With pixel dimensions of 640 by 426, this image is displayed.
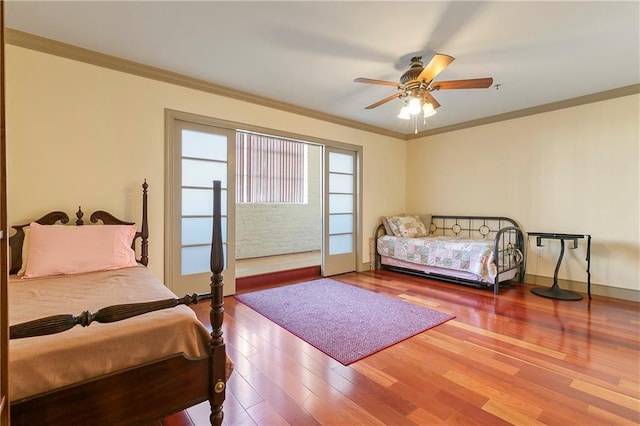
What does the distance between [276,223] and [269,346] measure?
3813mm

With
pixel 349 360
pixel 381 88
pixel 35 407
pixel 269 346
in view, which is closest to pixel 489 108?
pixel 381 88

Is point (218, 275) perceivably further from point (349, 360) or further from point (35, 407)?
point (349, 360)

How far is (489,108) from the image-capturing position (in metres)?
4.01

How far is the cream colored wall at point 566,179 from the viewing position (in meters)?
3.31

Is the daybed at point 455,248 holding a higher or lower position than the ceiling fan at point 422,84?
lower

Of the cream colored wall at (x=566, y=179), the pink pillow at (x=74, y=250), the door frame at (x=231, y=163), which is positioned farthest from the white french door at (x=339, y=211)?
the pink pillow at (x=74, y=250)

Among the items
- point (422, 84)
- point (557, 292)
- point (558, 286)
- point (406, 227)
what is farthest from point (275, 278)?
point (558, 286)

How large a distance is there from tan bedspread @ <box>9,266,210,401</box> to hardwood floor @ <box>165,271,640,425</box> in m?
0.52

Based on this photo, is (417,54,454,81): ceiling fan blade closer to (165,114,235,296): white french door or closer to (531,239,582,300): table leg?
(165,114,235,296): white french door

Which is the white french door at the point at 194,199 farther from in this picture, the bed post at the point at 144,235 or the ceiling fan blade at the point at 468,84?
the ceiling fan blade at the point at 468,84

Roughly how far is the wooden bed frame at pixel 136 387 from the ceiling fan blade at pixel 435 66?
1844 mm

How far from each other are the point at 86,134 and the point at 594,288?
18.7 ft

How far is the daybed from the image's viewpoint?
142 inches

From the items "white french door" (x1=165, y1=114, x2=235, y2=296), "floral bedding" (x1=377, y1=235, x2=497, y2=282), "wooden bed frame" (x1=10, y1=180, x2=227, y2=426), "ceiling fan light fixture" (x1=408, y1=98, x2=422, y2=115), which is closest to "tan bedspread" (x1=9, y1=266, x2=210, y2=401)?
"wooden bed frame" (x1=10, y1=180, x2=227, y2=426)
